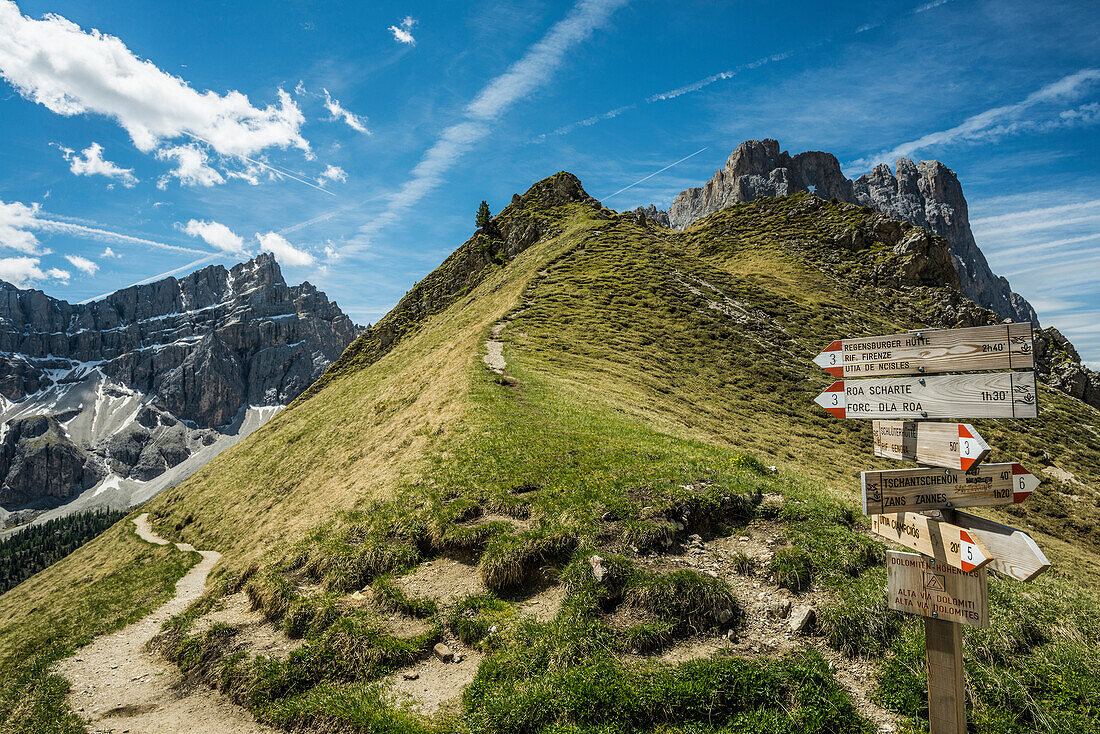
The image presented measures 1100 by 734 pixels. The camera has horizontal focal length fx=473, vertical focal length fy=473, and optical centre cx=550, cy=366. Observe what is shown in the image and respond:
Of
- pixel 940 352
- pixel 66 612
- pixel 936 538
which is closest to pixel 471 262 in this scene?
pixel 66 612

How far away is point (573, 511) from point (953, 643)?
9.32m

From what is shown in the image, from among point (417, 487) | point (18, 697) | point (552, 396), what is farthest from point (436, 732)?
point (552, 396)

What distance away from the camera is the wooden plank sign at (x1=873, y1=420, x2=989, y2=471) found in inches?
251

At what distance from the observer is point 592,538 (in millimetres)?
13164

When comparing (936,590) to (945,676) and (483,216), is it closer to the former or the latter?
(945,676)

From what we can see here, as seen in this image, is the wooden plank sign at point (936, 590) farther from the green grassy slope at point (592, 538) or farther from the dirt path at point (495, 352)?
the dirt path at point (495, 352)

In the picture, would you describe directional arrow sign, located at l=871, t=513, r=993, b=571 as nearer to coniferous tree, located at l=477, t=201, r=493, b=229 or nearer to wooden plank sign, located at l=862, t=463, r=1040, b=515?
wooden plank sign, located at l=862, t=463, r=1040, b=515

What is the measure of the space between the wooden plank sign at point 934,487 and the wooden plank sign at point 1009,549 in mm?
341

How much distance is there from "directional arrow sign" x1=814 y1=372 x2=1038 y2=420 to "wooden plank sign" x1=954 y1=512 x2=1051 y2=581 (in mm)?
1486

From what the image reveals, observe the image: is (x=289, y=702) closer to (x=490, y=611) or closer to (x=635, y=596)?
(x=490, y=611)

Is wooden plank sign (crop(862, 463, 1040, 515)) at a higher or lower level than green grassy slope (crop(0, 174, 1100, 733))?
higher

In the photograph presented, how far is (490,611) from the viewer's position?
1206cm

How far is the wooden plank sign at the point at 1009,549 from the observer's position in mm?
5637

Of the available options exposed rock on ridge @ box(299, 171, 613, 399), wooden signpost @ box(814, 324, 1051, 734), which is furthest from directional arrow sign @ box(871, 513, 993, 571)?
exposed rock on ridge @ box(299, 171, 613, 399)
